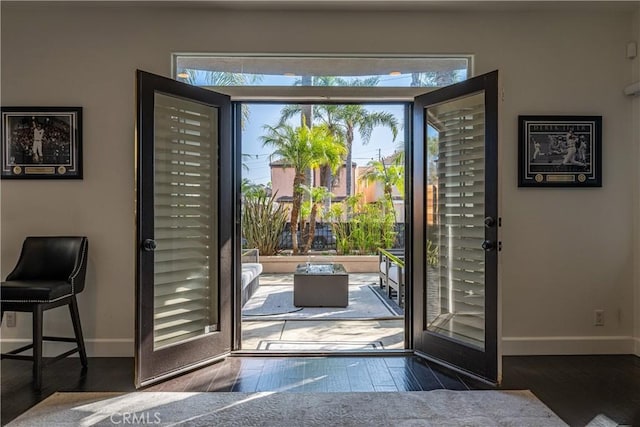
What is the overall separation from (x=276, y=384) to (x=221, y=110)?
2174 mm

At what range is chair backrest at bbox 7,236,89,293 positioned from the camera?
3287 mm

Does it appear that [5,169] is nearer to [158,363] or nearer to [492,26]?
[158,363]

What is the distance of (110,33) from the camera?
3.57 m

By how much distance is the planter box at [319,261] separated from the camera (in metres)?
8.38

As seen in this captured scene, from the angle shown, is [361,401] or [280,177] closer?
[361,401]

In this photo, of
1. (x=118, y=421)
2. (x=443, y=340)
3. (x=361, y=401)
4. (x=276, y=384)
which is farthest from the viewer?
(x=443, y=340)

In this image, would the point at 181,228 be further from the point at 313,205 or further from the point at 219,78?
the point at 313,205

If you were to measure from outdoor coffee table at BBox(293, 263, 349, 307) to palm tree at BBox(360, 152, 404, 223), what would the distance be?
3.81m

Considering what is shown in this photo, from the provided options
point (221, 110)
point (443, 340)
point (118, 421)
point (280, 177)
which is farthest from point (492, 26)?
point (280, 177)

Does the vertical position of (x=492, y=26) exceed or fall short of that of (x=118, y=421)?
it exceeds it

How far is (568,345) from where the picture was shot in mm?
3613

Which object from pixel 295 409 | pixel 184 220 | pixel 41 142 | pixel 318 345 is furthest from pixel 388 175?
pixel 295 409

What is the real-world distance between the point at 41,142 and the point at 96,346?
1761 mm

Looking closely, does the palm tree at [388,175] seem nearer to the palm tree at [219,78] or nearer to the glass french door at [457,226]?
the glass french door at [457,226]
